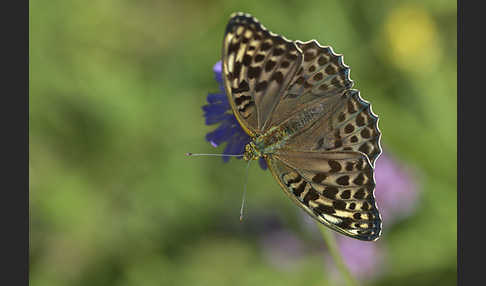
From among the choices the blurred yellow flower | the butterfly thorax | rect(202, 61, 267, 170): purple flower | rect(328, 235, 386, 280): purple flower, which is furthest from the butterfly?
the blurred yellow flower

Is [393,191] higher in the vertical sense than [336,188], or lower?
lower

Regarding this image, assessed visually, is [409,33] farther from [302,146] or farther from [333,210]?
[333,210]

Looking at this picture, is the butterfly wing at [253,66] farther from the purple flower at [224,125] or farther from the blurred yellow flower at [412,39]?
the blurred yellow flower at [412,39]

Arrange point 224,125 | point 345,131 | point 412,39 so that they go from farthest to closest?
point 412,39
point 224,125
point 345,131

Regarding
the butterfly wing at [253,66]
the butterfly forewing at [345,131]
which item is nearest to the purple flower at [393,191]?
the butterfly forewing at [345,131]

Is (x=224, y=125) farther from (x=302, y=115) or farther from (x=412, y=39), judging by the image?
(x=412, y=39)

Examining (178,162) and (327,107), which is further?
(178,162)

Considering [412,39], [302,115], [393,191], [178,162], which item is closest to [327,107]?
[302,115]
